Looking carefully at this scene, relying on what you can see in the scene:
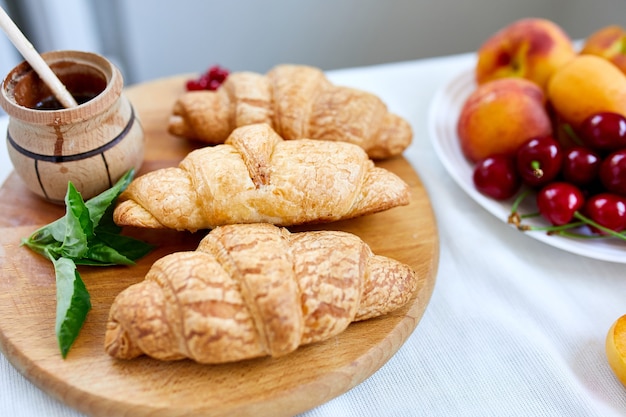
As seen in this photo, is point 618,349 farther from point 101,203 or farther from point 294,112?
point 101,203

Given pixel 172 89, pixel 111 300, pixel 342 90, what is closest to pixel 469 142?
pixel 342 90

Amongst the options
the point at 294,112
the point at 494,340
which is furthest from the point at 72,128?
the point at 494,340

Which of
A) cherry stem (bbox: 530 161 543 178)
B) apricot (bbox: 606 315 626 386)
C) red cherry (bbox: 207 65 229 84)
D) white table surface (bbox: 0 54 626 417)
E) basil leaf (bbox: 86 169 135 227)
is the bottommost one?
white table surface (bbox: 0 54 626 417)

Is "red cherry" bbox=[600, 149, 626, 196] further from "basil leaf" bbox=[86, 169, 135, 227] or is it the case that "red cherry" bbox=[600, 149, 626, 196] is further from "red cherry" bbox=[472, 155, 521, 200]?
"basil leaf" bbox=[86, 169, 135, 227]

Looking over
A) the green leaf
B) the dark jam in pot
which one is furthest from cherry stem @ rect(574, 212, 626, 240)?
the dark jam in pot

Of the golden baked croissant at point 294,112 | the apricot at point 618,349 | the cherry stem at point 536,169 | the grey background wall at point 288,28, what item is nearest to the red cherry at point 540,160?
the cherry stem at point 536,169

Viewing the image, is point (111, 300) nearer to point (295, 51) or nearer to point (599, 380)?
point (599, 380)

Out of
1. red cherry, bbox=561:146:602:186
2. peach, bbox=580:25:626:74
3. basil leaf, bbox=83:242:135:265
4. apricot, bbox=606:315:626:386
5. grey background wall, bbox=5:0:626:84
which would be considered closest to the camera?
apricot, bbox=606:315:626:386
